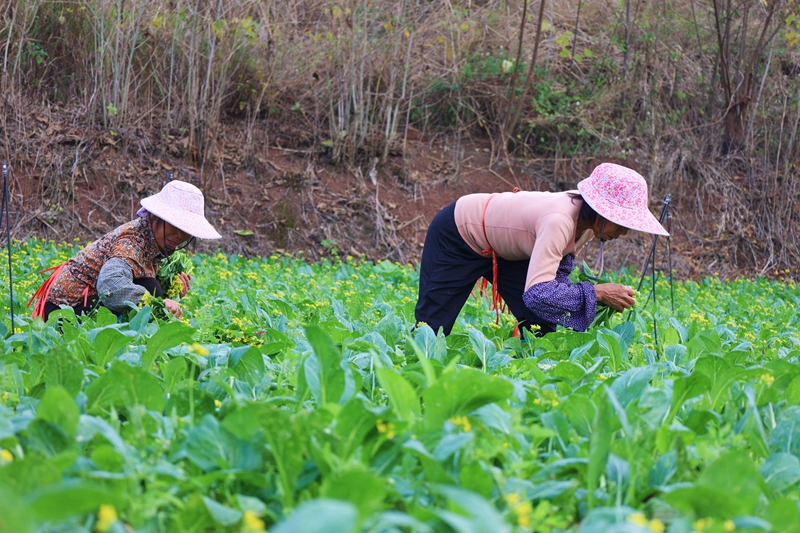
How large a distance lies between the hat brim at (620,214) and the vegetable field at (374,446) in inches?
35.0

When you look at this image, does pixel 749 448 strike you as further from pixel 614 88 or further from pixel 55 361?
pixel 614 88

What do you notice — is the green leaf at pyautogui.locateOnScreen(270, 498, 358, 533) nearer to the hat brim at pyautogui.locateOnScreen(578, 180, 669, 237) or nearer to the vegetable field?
the vegetable field

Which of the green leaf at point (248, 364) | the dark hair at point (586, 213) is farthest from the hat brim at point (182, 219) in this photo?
the dark hair at point (586, 213)

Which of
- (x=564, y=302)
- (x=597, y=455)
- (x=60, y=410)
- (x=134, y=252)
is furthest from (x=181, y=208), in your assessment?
(x=597, y=455)

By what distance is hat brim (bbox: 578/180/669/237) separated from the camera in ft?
11.0

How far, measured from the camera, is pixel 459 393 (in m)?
1.81

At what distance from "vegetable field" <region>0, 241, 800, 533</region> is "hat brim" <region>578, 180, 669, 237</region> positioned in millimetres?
890

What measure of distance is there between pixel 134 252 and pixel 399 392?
263 centimetres

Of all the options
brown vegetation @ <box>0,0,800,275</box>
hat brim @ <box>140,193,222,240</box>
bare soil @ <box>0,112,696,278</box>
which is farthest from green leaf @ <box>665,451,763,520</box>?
brown vegetation @ <box>0,0,800,275</box>

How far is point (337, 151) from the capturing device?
1103 centimetres

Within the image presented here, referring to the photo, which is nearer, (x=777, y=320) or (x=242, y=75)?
(x=777, y=320)

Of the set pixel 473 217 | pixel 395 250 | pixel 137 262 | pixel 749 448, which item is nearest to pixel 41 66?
pixel 395 250

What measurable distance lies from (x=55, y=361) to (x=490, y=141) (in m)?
10.7

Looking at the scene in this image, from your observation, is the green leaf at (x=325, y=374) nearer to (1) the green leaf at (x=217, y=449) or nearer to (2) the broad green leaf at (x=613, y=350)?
(1) the green leaf at (x=217, y=449)
